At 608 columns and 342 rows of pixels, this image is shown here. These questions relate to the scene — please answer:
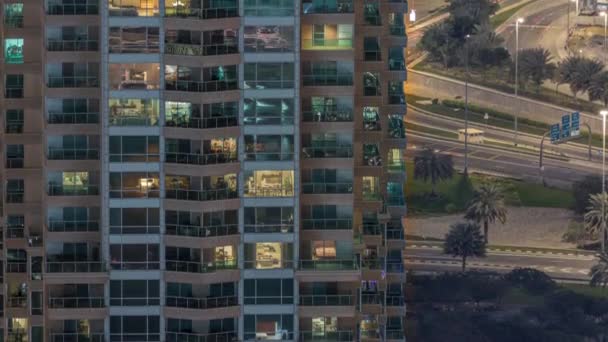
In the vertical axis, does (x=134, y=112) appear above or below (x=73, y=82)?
below

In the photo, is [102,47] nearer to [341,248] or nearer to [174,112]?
[174,112]

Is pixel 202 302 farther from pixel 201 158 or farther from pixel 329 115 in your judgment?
pixel 329 115

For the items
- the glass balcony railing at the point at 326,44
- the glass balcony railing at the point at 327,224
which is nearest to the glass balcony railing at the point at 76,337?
the glass balcony railing at the point at 327,224

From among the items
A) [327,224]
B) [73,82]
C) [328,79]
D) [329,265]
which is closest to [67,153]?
[73,82]

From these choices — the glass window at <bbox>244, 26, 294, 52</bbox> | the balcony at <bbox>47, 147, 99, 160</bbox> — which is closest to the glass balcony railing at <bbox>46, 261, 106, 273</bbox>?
the balcony at <bbox>47, 147, 99, 160</bbox>

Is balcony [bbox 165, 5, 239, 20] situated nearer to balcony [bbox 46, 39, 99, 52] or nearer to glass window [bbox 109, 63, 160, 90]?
glass window [bbox 109, 63, 160, 90]

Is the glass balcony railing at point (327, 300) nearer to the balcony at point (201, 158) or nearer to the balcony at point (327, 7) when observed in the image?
the balcony at point (201, 158)

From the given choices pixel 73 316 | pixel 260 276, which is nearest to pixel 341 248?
pixel 260 276
